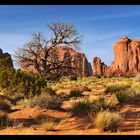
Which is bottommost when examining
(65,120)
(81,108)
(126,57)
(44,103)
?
(65,120)

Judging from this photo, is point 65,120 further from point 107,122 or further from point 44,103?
point 44,103

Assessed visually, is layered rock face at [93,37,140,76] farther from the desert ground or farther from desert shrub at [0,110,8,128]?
desert shrub at [0,110,8,128]

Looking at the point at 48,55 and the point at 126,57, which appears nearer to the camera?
the point at 48,55

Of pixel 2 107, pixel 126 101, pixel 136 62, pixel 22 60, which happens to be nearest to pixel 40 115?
pixel 2 107

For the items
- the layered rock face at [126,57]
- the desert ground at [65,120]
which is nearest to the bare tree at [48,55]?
the desert ground at [65,120]

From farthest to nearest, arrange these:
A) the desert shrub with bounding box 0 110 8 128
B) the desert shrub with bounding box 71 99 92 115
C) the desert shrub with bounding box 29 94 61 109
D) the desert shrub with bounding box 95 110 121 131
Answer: the desert shrub with bounding box 29 94 61 109 → the desert shrub with bounding box 71 99 92 115 → the desert shrub with bounding box 0 110 8 128 → the desert shrub with bounding box 95 110 121 131

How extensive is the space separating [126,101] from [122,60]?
90695mm

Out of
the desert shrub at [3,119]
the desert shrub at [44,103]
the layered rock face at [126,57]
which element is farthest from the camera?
the layered rock face at [126,57]

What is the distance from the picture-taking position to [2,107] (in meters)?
15.9

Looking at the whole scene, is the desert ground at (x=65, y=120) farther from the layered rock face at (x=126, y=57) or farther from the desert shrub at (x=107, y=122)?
the layered rock face at (x=126, y=57)

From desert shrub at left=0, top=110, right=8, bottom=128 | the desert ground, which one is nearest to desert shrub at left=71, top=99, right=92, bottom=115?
the desert ground

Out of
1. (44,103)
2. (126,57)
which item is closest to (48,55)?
(44,103)
